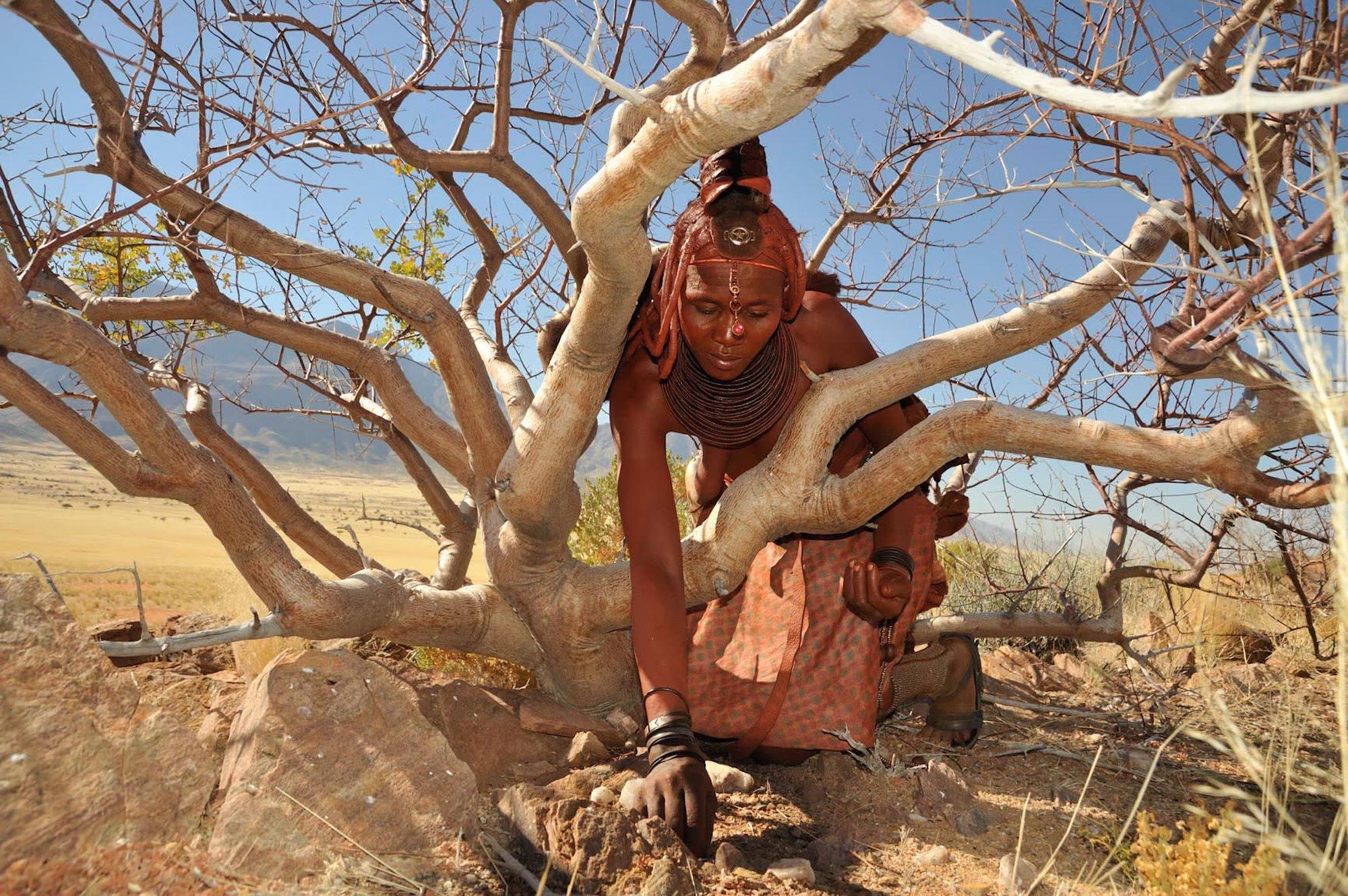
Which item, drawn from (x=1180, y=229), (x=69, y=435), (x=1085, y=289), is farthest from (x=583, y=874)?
(x=1180, y=229)

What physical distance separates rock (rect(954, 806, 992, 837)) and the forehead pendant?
1685 mm

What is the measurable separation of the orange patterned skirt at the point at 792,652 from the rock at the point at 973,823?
0.46 m

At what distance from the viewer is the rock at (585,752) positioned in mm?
2928

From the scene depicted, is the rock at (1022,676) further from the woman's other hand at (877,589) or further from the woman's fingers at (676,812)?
the woman's fingers at (676,812)

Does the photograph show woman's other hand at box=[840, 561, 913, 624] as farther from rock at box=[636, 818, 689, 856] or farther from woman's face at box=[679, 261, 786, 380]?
rock at box=[636, 818, 689, 856]

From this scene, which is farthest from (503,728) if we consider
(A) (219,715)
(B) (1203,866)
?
(B) (1203,866)

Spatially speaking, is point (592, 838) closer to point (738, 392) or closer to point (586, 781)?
point (586, 781)

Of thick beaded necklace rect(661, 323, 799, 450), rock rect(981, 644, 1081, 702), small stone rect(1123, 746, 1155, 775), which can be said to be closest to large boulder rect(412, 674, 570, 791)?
thick beaded necklace rect(661, 323, 799, 450)

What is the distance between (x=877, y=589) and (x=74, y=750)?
2326 millimetres

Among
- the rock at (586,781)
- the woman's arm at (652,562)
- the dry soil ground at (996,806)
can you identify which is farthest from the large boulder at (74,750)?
the woman's arm at (652,562)

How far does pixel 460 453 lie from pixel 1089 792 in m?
3.04

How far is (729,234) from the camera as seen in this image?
2592mm

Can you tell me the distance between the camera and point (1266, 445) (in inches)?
92.0

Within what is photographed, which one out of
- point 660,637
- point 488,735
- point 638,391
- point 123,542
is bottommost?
point 123,542
